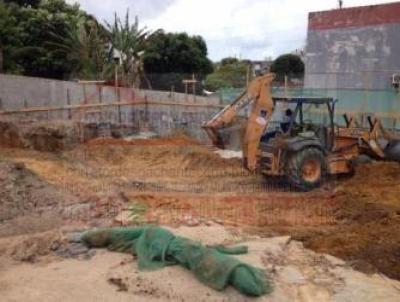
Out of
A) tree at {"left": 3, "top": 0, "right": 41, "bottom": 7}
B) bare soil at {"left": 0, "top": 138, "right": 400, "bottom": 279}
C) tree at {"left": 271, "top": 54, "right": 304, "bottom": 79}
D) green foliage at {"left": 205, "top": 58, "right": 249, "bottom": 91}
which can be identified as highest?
tree at {"left": 3, "top": 0, "right": 41, "bottom": 7}

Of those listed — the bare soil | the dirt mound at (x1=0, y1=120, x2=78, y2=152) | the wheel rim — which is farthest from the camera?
the dirt mound at (x1=0, y1=120, x2=78, y2=152)

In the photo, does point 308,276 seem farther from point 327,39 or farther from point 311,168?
point 327,39

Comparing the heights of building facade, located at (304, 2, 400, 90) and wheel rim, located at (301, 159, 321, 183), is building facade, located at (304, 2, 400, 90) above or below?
above

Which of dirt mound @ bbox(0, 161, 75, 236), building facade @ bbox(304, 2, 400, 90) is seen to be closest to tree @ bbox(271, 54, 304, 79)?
building facade @ bbox(304, 2, 400, 90)

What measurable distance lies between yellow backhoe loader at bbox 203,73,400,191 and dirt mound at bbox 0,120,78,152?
7419mm

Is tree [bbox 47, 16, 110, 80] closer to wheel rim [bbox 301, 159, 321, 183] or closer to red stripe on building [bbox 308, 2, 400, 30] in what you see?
red stripe on building [bbox 308, 2, 400, 30]

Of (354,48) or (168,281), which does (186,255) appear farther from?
(354,48)

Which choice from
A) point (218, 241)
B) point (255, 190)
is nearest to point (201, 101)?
point (255, 190)

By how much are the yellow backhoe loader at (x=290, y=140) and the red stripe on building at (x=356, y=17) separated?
12.4 m

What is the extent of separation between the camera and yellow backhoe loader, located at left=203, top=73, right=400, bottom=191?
14.4m

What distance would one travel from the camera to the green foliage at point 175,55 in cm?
4428

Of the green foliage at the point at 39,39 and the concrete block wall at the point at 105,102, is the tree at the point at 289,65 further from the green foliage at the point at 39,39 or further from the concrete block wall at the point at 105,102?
the concrete block wall at the point at 105,102

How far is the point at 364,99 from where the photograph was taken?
21828mm

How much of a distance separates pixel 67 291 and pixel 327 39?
920 inches
